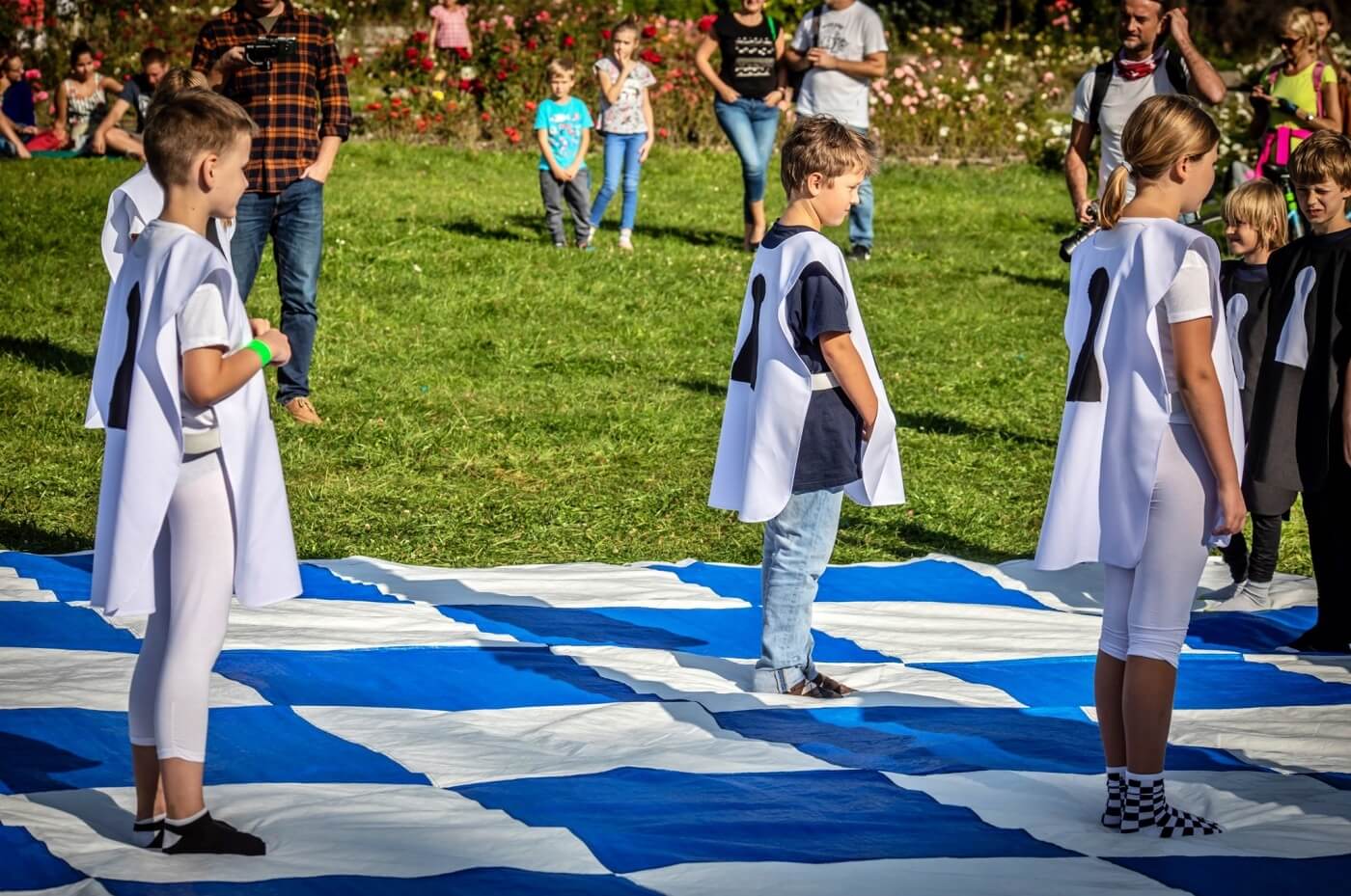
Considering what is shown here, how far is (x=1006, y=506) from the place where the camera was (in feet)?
24.8

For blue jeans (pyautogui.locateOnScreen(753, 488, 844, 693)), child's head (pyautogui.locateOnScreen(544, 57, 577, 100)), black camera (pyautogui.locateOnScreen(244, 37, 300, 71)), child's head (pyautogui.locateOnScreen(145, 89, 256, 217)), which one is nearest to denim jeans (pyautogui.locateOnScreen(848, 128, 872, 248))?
child's head (pyautogui.locateOnScreen(544, 57, 577, 100))

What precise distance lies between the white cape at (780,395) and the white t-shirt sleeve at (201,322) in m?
1.64

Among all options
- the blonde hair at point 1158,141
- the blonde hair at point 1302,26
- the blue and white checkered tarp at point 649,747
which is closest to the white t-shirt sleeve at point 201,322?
the blue and white checkered tarp at point 649,747

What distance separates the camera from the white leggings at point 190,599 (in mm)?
3445

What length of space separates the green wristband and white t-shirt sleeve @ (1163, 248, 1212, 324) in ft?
6.01

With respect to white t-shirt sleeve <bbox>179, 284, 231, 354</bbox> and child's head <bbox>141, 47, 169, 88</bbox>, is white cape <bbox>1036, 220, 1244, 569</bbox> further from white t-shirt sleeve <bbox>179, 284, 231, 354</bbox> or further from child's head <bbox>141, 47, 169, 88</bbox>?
child's head <bbox>141, 47, 169, 88</bbox>

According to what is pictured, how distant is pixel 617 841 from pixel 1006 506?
167 inches

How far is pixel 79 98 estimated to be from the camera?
17.3 m

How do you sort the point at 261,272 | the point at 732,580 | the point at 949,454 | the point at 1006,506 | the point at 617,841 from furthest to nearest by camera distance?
the point at 261,272
the point at 949,454
the point at 1006,506
the point at 732,580
the point at 617,841

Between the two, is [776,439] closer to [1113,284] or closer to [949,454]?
[1113,284]

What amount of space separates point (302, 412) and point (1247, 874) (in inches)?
228

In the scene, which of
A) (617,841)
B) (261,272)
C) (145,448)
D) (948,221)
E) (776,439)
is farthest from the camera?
(948,221)

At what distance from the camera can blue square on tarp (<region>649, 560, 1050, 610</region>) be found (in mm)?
6117

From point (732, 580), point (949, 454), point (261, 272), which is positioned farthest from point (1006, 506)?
point (261, 272)
